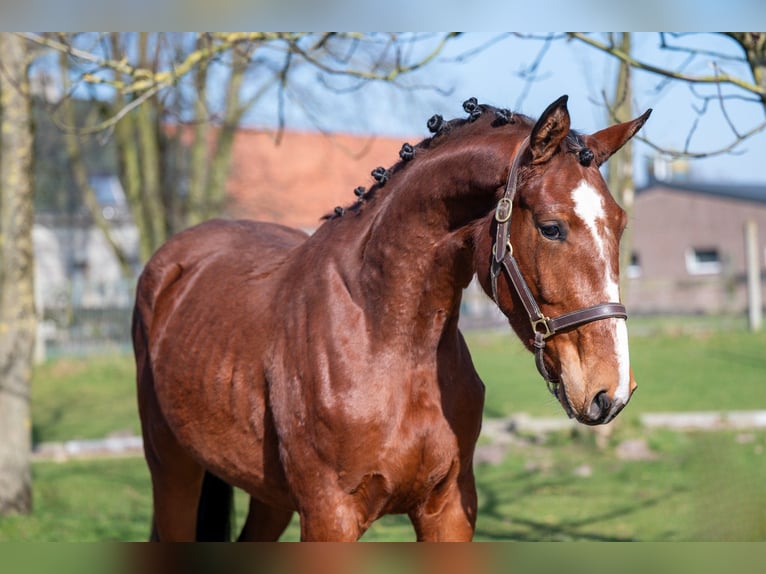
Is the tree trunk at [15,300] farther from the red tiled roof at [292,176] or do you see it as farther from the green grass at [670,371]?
the red tiled roof at [292,176]

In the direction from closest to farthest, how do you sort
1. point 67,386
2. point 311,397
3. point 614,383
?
point 614,383, point 311,397, point 67,386

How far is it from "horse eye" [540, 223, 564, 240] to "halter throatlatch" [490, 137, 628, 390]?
119 millimetres

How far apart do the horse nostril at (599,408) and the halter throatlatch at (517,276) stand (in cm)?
20

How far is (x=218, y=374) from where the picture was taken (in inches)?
147

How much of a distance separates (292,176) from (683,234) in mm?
15190

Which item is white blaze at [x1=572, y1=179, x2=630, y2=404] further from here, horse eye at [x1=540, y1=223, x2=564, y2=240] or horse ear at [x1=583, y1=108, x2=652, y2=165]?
horse ear at [x1=583, y1=108, x2=652, y2=165]

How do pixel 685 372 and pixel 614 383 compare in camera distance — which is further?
pixel 685 372

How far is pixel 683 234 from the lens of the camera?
33.9 metres

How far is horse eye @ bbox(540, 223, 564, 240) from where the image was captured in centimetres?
267

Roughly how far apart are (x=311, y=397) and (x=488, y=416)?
9.22m

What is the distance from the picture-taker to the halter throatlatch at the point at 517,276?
265 cm

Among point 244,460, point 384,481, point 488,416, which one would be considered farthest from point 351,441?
point 488,416

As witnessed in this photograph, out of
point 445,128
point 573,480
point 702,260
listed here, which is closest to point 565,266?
point 445,128
